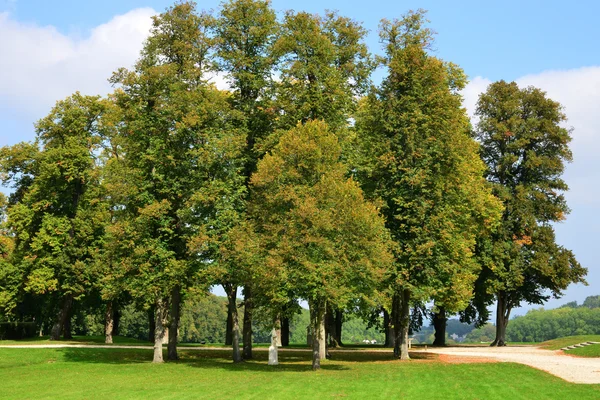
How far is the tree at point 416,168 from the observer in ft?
122

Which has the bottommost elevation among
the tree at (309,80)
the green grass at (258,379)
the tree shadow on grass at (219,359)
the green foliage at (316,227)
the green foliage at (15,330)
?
the tree shadow on grass at (219,359)

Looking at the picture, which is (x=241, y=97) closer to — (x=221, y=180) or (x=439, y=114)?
(x=221, y=180)

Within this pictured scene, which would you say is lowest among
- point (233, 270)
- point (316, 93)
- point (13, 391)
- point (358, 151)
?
point (13, 391)

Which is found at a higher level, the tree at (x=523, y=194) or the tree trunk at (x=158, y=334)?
the tree at (x=523, y=194)

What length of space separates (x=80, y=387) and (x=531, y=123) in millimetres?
47283

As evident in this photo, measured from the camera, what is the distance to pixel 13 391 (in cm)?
2419

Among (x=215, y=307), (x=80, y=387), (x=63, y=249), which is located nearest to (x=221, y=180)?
(x=80, y=387)

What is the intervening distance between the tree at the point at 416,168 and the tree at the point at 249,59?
6.94 metres

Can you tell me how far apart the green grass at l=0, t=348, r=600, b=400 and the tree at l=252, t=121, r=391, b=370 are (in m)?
4.32

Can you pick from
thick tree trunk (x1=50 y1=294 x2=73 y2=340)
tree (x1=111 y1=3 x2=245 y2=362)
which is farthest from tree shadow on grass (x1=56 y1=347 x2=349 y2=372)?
thick tree trunk (x1=50 y1=294 x2=73 y2=340)

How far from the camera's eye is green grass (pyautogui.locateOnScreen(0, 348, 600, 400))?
22.2 meters

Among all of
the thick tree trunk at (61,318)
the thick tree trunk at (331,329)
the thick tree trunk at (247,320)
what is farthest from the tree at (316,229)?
the thick tree trunk at (61,318)

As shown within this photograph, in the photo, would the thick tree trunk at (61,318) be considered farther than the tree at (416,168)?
Yes

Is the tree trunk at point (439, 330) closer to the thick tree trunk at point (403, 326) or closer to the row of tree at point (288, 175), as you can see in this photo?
the row of tree at point (288, 175)
